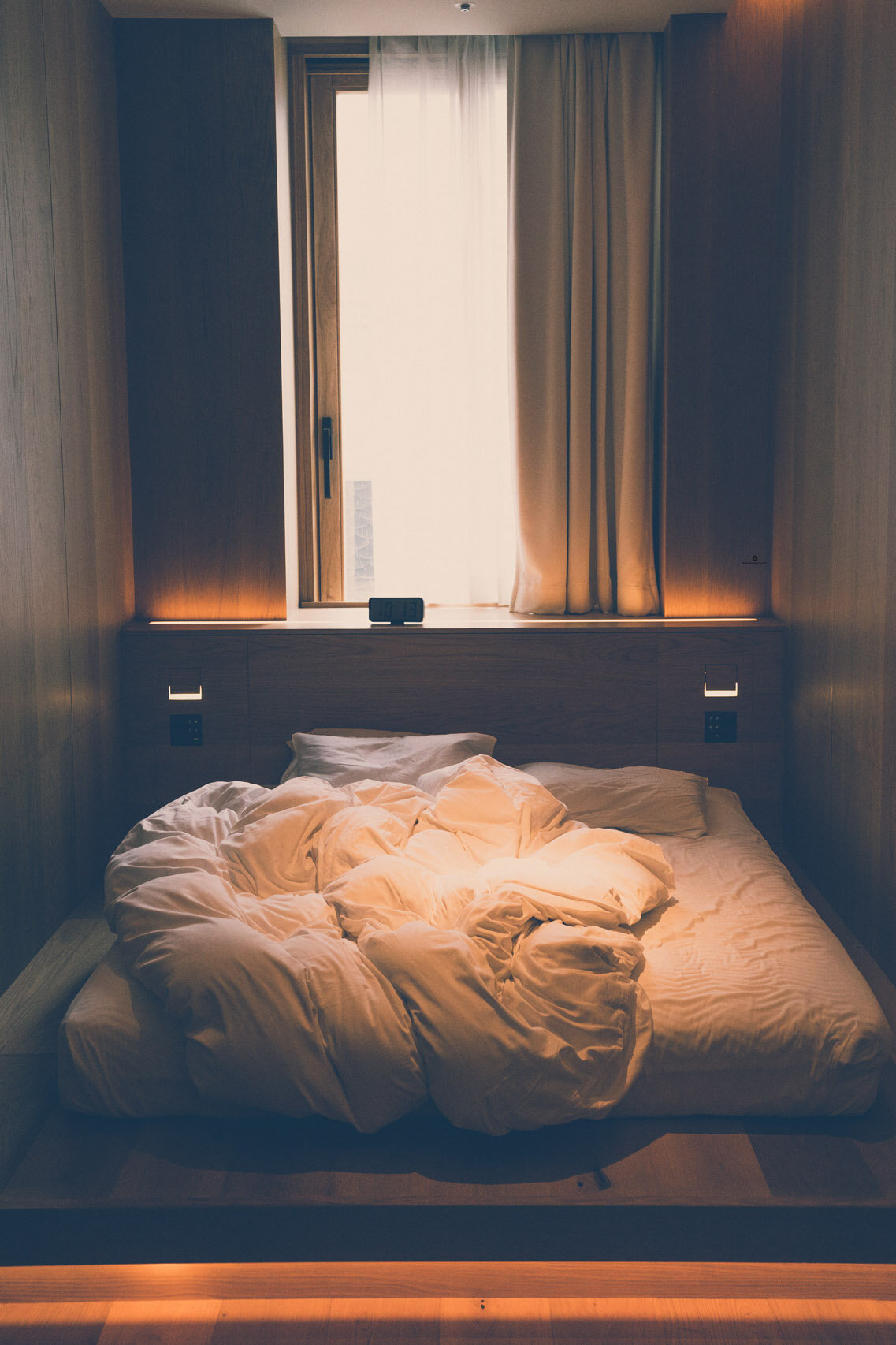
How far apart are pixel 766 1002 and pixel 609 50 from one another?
9.11ft

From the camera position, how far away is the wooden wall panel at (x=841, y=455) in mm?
2361

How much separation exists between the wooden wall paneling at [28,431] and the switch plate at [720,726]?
1753 millimetres

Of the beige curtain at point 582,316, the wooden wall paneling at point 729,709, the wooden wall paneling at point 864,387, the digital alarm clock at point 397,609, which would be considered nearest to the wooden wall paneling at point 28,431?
the digital alarm clock at point 397,609

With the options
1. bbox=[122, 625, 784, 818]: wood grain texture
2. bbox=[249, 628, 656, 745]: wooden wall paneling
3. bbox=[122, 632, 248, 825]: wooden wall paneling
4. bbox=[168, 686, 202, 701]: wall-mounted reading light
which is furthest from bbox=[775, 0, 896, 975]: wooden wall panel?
bbox=[168, 686, 202, 701]: wall-mounted reading light

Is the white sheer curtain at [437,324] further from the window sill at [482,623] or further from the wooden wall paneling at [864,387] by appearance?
the wooden wall paneling at [864,387]

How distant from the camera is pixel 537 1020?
1654 mm

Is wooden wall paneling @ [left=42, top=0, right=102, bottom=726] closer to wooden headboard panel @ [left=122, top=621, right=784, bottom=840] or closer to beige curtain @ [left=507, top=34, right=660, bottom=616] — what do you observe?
wooden headboard panel @ [left=122, top=621, right=784, bottom=840]

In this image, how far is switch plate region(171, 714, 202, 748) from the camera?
3141 millimetres

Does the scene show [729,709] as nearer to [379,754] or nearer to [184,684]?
[379,754]

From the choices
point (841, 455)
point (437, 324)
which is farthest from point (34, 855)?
point (841, 455)

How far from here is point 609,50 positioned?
320cm

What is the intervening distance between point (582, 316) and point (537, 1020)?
7.40 feet

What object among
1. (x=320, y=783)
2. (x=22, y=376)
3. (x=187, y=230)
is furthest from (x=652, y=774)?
(x=187, y=230)

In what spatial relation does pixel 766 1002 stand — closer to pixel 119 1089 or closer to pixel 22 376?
pixel 119 1089
